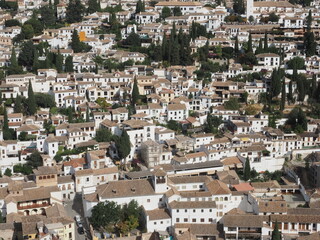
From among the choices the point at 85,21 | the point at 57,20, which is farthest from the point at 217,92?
the point at 57,20

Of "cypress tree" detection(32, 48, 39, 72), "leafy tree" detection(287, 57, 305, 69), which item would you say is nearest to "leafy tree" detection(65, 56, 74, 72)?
"cypress tree" detection(32, 48, 39, 72)

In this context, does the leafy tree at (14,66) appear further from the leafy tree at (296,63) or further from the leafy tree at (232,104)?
the leafy tree at (296,63)

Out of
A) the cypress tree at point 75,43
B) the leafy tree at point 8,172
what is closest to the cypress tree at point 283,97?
the cypress tree at point 75,43

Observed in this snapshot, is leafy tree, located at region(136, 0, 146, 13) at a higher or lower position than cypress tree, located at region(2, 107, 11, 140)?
higher

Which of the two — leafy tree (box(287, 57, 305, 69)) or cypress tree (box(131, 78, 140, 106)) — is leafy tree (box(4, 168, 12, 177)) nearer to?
cypress tree (box(131, 78, 140, 106))

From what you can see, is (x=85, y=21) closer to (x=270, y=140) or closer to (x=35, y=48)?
(x=35, y=48)

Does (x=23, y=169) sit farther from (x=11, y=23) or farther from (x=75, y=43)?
(x=11, y=23)
